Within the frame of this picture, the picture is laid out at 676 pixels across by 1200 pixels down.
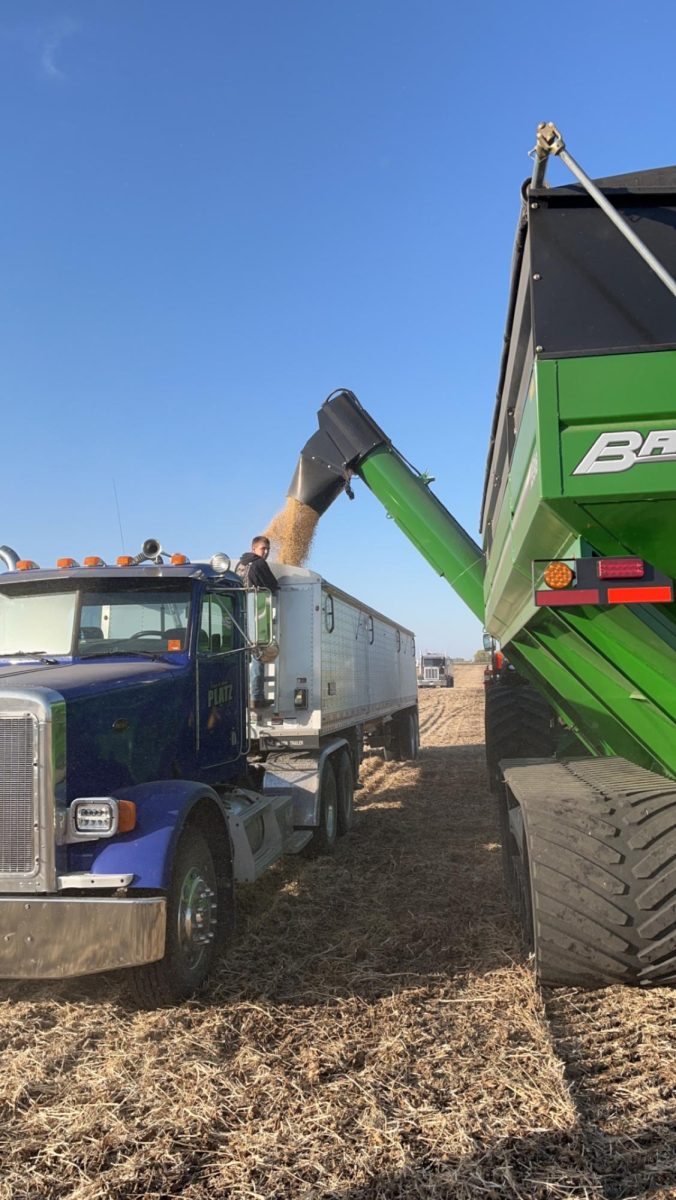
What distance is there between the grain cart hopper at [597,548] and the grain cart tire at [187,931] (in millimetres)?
1753

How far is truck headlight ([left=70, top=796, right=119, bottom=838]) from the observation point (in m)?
3.83

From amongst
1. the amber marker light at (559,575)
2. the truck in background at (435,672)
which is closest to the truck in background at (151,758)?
the amber marker light at (559,575)

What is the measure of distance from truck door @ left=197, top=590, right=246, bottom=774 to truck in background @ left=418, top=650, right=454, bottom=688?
4342 cm

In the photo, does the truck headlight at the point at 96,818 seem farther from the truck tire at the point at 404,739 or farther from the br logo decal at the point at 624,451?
the truck tire at the point at 404,739

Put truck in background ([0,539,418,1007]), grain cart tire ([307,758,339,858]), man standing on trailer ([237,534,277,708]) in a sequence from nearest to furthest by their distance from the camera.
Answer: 1. truck in background ([0,539,418,1007])
2. man standing on trailer ([237,534,277,708])
3. grain cart tire ([307,758,339,858])

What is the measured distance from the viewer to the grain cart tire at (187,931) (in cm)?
396

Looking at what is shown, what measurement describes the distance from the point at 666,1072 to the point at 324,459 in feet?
19.2

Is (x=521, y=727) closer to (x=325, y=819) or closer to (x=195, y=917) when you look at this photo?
(x=325, y=819)

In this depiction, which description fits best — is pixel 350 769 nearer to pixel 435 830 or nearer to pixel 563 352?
pixel 435 830

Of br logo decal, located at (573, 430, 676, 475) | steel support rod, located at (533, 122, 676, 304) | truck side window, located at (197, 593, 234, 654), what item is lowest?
truck side window, located at (197, 593, 234, 654)

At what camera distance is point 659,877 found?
366cm

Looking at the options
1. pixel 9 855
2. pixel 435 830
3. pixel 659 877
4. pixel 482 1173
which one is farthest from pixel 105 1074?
pixel 435 830

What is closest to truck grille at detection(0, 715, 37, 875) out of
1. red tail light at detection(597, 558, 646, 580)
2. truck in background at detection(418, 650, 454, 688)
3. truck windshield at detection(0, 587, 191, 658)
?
truck windshield at detection(0, 587, 191, 658)

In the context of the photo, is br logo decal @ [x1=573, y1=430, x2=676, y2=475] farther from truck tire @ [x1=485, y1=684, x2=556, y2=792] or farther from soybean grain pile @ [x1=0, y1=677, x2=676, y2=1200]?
truck tire @ [x1=485, y1=684, x2=556, y2=792]
